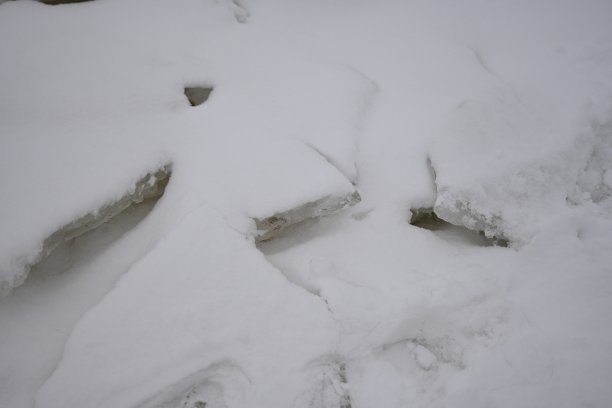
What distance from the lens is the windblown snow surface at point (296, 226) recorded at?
8.56 feet

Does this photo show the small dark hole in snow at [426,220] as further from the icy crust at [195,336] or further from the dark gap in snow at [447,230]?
the icy crust at [195,336]

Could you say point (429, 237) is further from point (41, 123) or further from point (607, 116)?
point (41, 123)

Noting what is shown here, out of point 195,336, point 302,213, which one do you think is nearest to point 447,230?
point 302,213

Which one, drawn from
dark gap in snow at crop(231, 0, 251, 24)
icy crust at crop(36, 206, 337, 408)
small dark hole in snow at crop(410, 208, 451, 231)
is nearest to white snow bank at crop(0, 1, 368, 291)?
dark gap in snow at crop(231, 0, 251, 24)

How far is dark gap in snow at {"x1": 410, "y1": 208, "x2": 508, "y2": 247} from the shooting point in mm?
3473

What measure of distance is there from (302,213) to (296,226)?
320 mm

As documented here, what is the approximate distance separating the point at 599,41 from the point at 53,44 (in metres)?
6.99

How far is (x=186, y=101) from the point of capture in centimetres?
411

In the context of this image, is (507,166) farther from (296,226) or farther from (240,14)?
(240,14)

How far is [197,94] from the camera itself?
171 inches

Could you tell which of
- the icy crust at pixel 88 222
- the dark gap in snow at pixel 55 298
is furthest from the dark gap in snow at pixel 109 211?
the dark gap in snow at pixel 55 298

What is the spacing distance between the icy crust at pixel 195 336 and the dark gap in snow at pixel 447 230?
1.57 meters

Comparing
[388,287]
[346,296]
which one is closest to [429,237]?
[388,287]

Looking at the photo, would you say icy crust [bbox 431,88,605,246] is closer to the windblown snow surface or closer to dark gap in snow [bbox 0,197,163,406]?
the windblown snow surface
